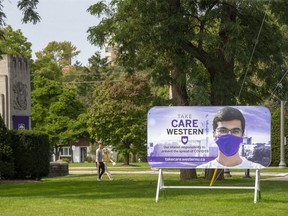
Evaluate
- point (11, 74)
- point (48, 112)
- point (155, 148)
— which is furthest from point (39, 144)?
point (48, 112)

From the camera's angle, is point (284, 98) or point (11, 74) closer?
point (284, 98)

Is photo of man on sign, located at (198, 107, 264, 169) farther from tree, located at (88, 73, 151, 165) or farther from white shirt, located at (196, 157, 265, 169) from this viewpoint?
tree, located at (88, 73, 151, 165)

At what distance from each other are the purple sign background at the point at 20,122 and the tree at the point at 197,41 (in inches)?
322

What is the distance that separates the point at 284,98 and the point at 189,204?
14.6 metres

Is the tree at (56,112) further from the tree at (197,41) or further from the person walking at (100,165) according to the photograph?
the tree at (197,41)

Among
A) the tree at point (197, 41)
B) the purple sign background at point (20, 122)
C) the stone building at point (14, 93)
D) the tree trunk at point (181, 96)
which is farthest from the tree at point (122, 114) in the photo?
the tree at point (197, 41)

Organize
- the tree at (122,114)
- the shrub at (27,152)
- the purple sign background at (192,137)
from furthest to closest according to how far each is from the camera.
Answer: the tree at (122,114) < the shrub at (27,152) < the purple sign background at (192,137)

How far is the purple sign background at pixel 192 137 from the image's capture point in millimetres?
18203

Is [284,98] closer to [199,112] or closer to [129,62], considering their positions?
[129,62]

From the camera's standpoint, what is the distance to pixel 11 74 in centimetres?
3584

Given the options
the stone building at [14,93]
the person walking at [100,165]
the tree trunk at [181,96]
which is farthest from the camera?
the stone building at [14,93]

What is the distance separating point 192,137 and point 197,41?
1021 cm

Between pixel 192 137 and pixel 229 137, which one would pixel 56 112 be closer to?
pixel 192 137

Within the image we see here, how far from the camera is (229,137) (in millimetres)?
18297
